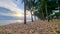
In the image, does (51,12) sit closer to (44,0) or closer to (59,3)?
(59,3)

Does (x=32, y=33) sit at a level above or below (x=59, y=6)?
below

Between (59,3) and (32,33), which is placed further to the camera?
(59,3)

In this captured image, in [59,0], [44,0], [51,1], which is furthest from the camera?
[51,1]

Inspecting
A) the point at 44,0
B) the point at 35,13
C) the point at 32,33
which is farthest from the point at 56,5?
the point at 32,33

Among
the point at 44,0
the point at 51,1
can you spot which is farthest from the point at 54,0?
the point at 44,0

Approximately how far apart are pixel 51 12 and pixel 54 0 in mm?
7952

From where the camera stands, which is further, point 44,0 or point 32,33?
point 44,0

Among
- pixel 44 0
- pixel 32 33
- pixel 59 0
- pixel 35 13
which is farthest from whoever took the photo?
pixel 35 13

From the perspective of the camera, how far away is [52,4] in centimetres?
3359

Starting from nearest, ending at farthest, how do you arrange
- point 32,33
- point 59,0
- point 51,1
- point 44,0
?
point 32,33
point 44,0
point 59,0
point 51,1

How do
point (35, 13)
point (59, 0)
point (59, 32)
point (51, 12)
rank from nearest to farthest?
point (59, 32) < point (59, 0) < point (51, 12) < point (35, 13)

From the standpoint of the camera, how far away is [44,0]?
2769 cm

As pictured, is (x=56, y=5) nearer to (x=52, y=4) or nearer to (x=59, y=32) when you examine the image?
(x=52, y=4)

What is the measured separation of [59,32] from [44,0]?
63.4 ft
